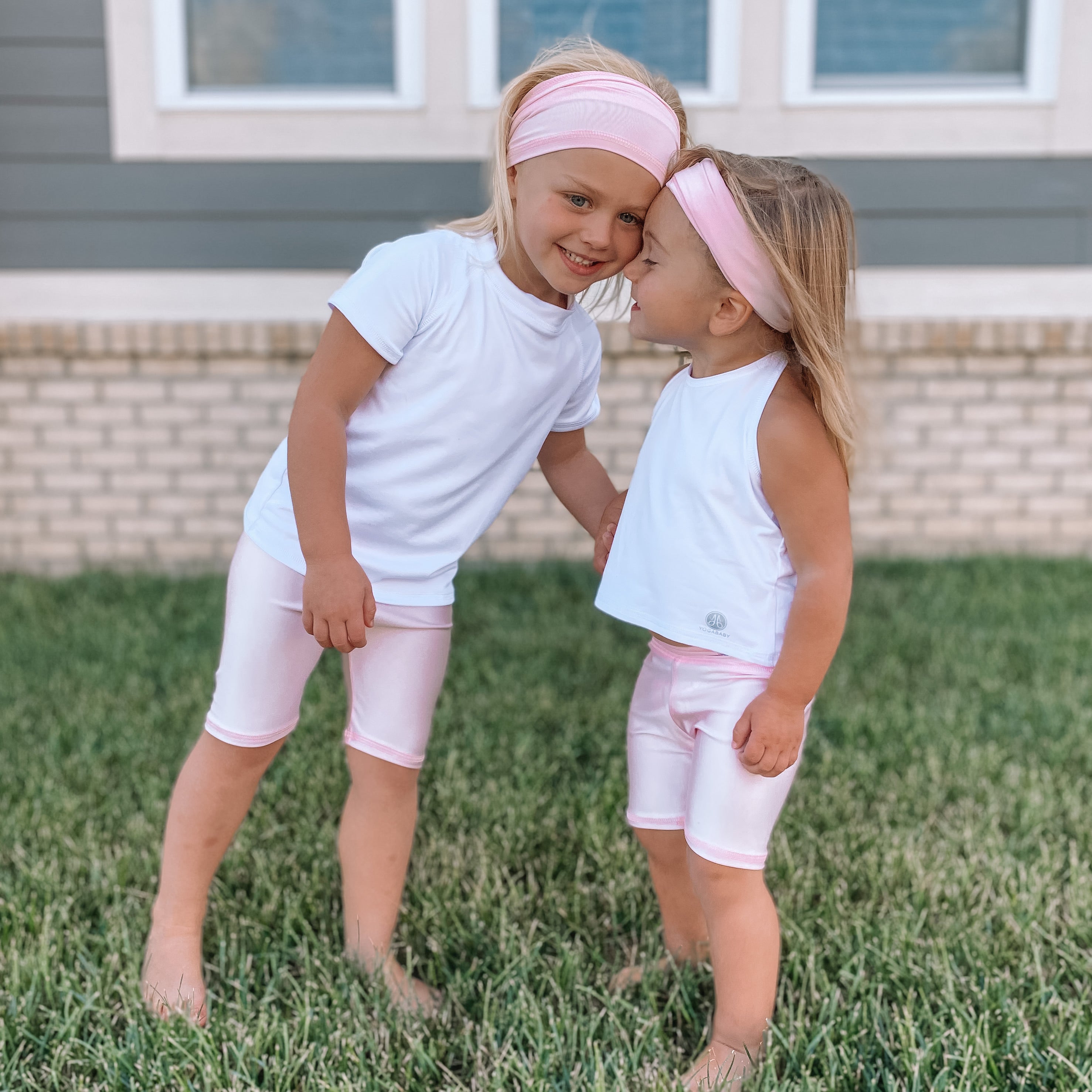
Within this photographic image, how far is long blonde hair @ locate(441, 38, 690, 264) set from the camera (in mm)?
1765

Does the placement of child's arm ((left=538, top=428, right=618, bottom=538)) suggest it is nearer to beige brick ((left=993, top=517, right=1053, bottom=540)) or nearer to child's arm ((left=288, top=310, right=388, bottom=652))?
child's arm ((left=288, top=310, right=388, bottom=652))

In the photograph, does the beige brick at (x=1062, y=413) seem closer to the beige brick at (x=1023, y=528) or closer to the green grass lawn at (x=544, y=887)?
the beige brick at (x=1023, y=528)

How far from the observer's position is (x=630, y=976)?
80.9 inches

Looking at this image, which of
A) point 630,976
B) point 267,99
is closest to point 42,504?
point 267,99

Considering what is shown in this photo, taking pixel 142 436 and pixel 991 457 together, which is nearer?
pixel 142 436

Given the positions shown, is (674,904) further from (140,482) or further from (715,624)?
(140,482)

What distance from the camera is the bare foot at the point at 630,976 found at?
2.02 m

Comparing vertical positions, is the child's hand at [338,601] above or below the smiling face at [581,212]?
below

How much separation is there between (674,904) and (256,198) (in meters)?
4.11

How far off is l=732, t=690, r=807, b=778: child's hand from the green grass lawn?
0.51 metres

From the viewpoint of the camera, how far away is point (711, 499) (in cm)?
167

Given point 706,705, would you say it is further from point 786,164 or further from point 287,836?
→ point 287,836

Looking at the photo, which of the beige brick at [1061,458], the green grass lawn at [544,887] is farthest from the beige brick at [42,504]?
the beige brick at [1061,458]

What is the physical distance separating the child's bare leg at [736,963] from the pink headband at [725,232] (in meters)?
0.93
